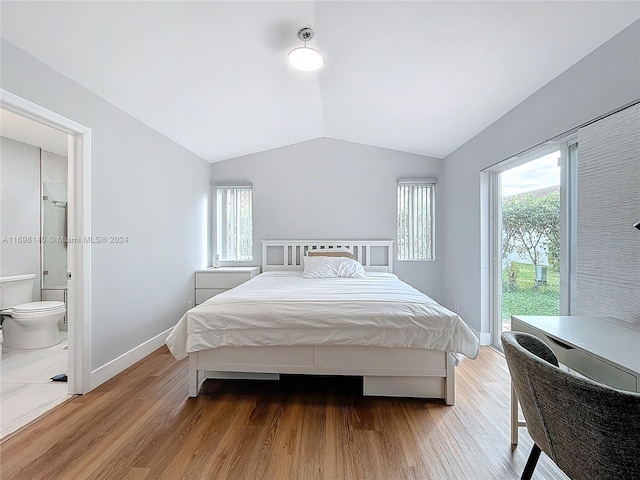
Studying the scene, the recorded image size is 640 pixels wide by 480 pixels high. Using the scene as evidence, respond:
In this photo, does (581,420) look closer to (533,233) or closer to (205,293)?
(533,233)

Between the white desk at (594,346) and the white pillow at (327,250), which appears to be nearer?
the white desk at (594,346)

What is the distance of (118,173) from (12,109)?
886 millimetres

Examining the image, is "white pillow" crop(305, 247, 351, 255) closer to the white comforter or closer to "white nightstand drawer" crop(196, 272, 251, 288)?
"white nightstand drawer" crop(196, 272, 251, 288)

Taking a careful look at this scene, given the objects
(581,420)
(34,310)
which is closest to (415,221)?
(581,420)

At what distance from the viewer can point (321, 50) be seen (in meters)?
2.35

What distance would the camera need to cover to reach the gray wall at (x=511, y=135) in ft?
5.60

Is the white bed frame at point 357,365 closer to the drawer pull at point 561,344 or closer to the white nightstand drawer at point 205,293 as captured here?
the drawer pull at point 561,344

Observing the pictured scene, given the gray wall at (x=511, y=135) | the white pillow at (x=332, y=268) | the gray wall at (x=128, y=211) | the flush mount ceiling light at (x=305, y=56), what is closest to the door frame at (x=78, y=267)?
the gray wall at (x=128, y=211)

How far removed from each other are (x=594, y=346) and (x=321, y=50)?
243cm

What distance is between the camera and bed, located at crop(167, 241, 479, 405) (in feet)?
7.09

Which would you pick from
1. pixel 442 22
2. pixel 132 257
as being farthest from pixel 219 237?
pixel 442 22

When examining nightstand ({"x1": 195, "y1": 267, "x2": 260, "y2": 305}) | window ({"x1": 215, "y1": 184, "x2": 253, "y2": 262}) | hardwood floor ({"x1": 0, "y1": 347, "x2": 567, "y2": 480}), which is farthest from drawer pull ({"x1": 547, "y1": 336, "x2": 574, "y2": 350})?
window ({"x1": 215, "y1": 184, "x2": 253, "y2": 262})

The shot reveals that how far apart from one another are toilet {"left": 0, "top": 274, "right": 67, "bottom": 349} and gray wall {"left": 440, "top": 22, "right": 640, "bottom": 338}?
4.55m

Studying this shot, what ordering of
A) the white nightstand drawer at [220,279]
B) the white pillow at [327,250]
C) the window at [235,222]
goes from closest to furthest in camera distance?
the white nightstand drawer at [220,279]
the white pillow at [327,250]
the window at [235,222]
